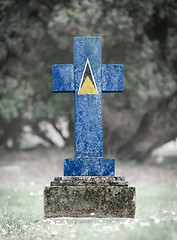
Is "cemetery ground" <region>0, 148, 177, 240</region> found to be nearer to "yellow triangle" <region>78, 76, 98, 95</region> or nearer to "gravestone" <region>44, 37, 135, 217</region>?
"gravestone" <region>44, 37, 135, 217</region>

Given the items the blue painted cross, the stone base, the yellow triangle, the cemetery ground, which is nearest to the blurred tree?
the cemetery ground

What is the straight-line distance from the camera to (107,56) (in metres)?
10.1

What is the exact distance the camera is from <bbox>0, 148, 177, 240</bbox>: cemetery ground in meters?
3.57

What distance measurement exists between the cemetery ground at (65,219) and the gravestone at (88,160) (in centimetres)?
18

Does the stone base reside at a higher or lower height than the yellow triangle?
lower

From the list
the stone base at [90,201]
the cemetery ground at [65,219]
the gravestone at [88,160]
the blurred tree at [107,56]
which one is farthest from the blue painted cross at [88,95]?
the blurred tree at [107,56]

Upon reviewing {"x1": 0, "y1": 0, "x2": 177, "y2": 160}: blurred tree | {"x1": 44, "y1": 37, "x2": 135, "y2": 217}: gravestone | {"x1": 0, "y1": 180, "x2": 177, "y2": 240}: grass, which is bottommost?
{"x1": 0, "y1": 180, "x2": 177, "y2": 240}: grass

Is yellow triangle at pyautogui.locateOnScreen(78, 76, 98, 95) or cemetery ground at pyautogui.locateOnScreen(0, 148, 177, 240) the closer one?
cemetery ground at pyautogui.locateOnScreen(0, 148, 177, 240)

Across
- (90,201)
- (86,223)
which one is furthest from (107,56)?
(86,223)

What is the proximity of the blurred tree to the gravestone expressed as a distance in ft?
14.7

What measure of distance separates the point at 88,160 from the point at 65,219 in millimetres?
860

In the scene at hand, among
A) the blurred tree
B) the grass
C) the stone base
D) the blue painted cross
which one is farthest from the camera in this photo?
the blurred tree

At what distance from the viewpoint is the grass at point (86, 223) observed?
3377 mm

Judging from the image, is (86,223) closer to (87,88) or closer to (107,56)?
(87,88)
